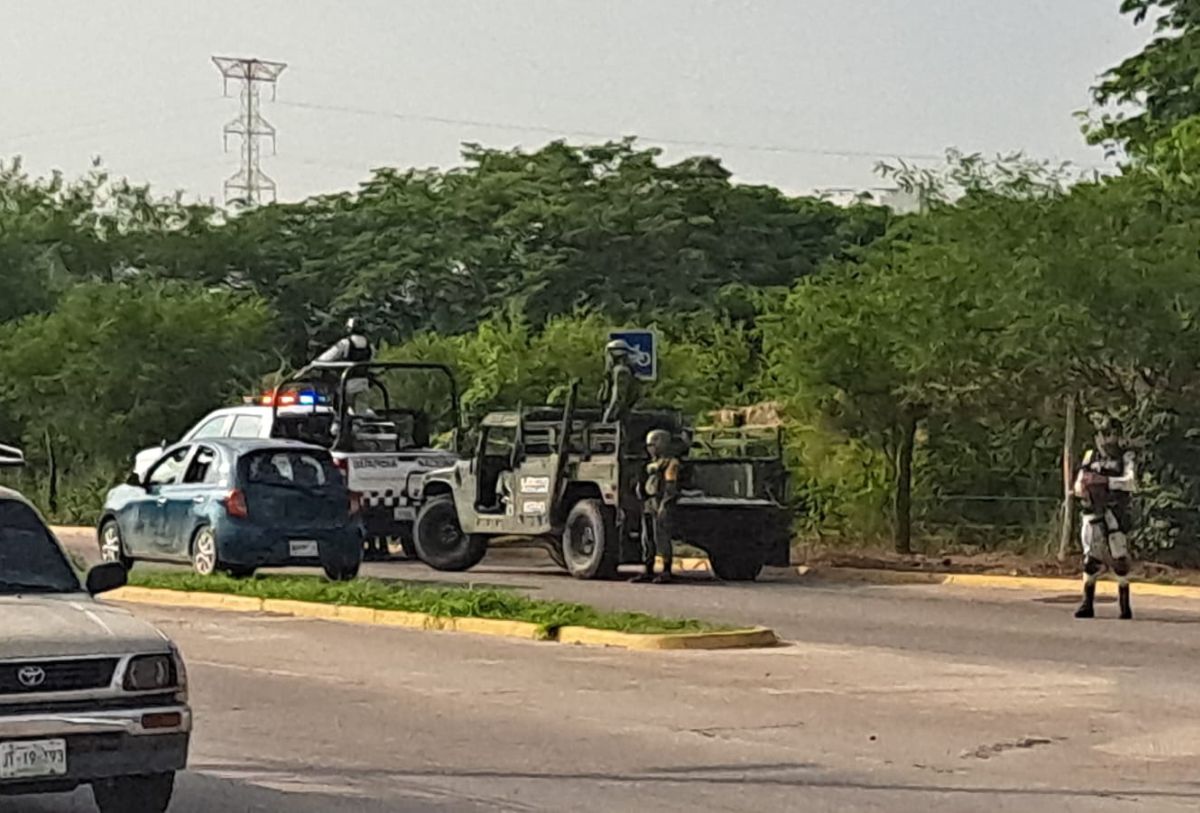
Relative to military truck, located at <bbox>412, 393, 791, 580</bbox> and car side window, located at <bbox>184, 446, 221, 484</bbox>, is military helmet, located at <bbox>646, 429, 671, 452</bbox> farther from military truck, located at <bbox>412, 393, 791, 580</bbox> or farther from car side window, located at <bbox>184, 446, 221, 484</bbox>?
car side window, located at <bbox>184, 446, 221, 484</bbox>

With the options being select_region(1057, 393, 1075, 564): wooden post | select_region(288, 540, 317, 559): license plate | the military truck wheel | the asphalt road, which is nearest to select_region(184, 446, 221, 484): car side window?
select_region(288, 540, 317, 559): license plate

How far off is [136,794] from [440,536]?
18.2 metres

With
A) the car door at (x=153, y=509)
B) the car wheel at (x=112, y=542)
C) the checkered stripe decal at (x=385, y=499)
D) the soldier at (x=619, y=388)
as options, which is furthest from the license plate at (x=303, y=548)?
the checkered stripe decal at (x=385, y=499)

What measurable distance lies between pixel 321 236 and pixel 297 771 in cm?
5052

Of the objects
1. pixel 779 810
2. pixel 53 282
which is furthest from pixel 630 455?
pixel 53 282

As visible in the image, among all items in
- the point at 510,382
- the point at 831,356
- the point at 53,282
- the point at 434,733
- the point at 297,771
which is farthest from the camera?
the point at 53,282

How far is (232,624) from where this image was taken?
1938cm

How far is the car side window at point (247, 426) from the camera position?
2927 centimetres

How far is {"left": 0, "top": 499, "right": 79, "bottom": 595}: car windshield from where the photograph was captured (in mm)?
9852

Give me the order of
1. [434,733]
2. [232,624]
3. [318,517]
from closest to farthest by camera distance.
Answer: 1. [434,733]
2. [232,624]
3. [318,517]

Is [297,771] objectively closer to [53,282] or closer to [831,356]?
[831,356]

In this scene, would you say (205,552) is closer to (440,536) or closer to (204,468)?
(204,468)

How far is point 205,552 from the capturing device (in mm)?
22891

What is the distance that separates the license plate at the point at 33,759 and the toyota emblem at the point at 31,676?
222 mm
